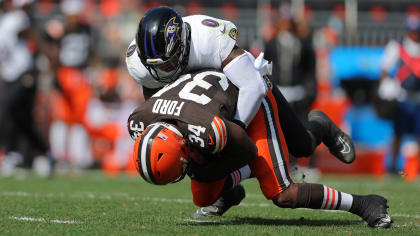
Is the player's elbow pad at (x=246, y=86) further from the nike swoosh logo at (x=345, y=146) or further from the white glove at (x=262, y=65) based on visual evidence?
the nike swoosh logo at (x=345, y=146)

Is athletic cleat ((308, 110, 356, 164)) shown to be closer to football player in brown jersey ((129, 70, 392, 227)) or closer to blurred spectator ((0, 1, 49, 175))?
football player in brown jersey ((129, 70, 392, 227))

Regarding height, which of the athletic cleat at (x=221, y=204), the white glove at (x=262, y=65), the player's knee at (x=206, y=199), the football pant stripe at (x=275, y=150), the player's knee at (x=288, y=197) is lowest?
the athletic cleat at (x=221, y=204)

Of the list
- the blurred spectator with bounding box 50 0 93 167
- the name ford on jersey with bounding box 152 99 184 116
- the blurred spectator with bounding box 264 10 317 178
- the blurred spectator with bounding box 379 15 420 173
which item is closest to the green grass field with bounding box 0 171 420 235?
the name ford on jersey with bounding box 152 99 184 116

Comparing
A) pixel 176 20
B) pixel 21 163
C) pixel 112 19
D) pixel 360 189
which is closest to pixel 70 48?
pixel 21 163

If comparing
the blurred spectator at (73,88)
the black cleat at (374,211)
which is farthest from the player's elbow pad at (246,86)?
the blurred spectator at (73,88)

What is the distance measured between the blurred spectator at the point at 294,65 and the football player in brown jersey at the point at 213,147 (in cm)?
488

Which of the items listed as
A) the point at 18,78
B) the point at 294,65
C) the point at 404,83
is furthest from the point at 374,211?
the point at 404,83

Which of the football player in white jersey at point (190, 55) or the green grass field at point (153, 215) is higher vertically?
the football player in white jersey at point (190, 55)

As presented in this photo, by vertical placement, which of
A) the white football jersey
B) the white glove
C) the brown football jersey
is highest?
the white football jersey

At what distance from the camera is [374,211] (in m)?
4.25

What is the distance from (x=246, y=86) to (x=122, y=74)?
320 inches

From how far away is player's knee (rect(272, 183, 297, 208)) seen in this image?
433 centimetres

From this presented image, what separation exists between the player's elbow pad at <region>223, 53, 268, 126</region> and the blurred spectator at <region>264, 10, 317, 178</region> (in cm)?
513

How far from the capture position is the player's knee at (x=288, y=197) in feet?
14.2
